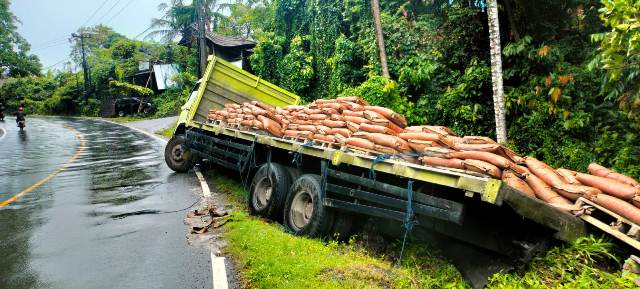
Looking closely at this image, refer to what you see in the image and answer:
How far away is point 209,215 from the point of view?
8.05 metres

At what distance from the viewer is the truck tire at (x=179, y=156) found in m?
13.0

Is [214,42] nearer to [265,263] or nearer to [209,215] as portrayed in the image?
[209,215]

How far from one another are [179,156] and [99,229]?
5884 millimetres

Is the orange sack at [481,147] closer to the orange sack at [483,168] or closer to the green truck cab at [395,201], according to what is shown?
the orange sack at [483,168]

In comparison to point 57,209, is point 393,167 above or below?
above

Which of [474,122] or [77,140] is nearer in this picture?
[474,122]

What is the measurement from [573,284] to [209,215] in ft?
18.7

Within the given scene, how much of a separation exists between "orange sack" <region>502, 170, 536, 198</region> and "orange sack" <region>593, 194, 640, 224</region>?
566mm

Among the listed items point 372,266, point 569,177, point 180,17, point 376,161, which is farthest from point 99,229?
point 180,17

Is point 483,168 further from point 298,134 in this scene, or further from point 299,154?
point 298,134

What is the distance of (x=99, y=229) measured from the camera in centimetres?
731

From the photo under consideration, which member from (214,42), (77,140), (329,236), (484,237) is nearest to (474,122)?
(329,236)

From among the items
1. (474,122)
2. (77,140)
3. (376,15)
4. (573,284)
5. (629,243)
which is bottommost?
(77,140)

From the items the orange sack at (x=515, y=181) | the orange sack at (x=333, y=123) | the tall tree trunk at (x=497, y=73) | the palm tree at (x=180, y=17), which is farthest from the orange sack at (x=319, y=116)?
the palm tree at (x=180, y=17)
